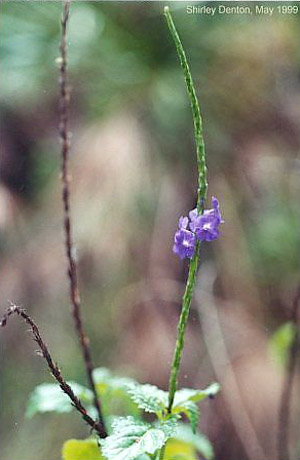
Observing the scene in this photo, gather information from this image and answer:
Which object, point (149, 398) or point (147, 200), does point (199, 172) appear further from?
point (147, 200)

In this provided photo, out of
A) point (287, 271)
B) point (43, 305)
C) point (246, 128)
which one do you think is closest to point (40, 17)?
point (246, 128)

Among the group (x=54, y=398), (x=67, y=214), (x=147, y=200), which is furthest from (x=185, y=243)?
(x=147, y=200)

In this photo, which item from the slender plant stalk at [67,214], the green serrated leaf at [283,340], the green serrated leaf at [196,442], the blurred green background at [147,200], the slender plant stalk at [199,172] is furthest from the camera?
the blurred green background at [147,200]

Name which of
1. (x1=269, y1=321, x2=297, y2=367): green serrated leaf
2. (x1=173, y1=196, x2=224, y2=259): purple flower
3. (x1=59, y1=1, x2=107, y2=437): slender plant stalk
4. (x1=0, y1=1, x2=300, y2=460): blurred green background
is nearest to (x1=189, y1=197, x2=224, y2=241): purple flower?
(x1=173, y1=196, x2=224, y2=259): purple flower

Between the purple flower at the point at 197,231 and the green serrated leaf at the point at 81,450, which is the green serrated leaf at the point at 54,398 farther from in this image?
the purple flower at the point at 197,231

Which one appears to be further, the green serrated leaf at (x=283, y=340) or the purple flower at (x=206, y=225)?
the green serrated leaf at (x=283, y=340)

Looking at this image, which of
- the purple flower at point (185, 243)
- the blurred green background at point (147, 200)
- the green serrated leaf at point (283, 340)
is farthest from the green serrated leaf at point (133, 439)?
the blurred green background at point (147, 200)

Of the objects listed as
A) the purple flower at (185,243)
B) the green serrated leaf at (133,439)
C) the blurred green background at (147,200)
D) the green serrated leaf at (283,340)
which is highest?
the blurred green background at (147,200)
